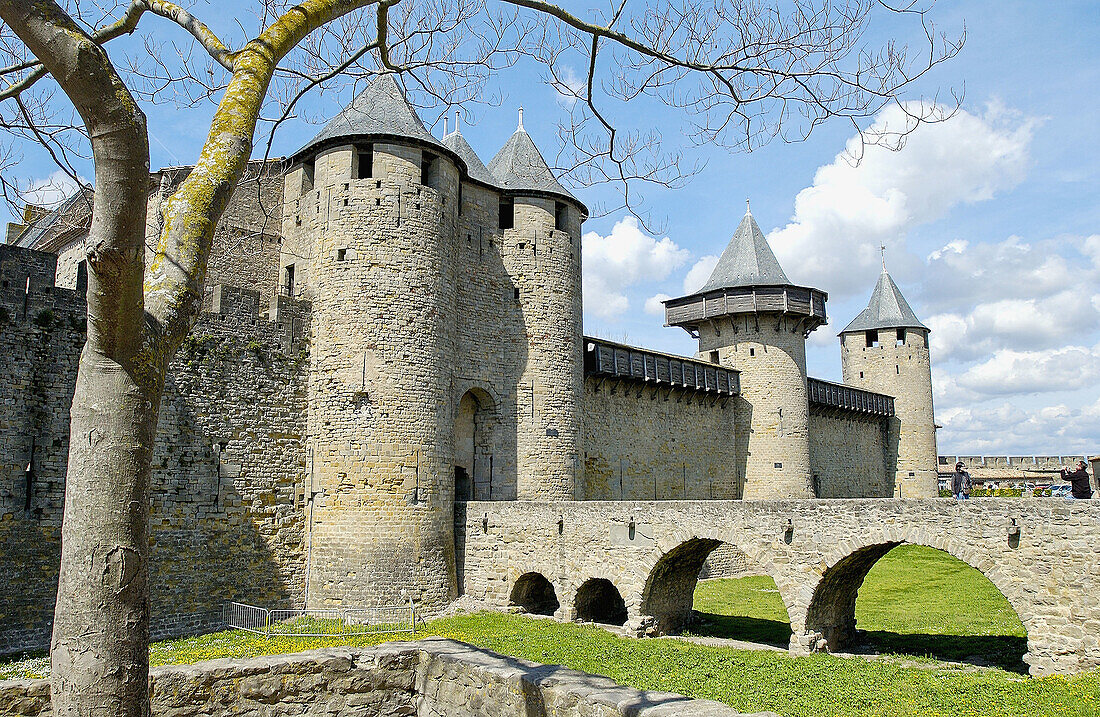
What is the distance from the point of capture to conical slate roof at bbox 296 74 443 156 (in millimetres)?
18766

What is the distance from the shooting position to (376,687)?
617 centimetres

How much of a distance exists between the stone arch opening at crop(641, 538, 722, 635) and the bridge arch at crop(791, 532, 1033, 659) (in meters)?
2.28

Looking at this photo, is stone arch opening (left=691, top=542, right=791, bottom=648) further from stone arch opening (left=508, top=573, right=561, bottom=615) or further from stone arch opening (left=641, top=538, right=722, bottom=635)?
stone arch opening (left=508, top=573, right=561, bottom=615)

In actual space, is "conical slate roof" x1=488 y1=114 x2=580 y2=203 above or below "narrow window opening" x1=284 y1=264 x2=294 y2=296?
above

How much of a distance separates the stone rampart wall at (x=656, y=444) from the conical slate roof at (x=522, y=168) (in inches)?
239

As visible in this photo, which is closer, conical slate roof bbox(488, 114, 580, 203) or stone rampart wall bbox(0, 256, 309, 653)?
stone rampart wall bbox(0, 256, 309, 653)

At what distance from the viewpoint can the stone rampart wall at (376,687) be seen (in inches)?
205

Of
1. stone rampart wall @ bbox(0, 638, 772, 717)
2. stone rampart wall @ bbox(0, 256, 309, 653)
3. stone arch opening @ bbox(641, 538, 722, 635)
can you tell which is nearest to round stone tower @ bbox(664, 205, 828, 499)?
stone arch opening @ bbox(641, 538, 722, 635)

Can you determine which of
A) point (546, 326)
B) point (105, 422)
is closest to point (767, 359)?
point (546, 326)

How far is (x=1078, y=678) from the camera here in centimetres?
1086

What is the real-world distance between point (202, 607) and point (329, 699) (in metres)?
11.7

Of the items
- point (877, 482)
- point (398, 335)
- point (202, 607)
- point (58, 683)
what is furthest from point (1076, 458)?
point (58, 683)

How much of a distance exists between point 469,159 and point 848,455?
23.0 m

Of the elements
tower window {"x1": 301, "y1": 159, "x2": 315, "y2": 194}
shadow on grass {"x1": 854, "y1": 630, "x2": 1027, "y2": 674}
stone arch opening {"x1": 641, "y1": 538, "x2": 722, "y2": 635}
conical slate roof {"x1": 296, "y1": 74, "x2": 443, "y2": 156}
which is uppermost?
conical slate roof {"x1": 296, "y1": 74, "x2": 443, "y2": 156}
